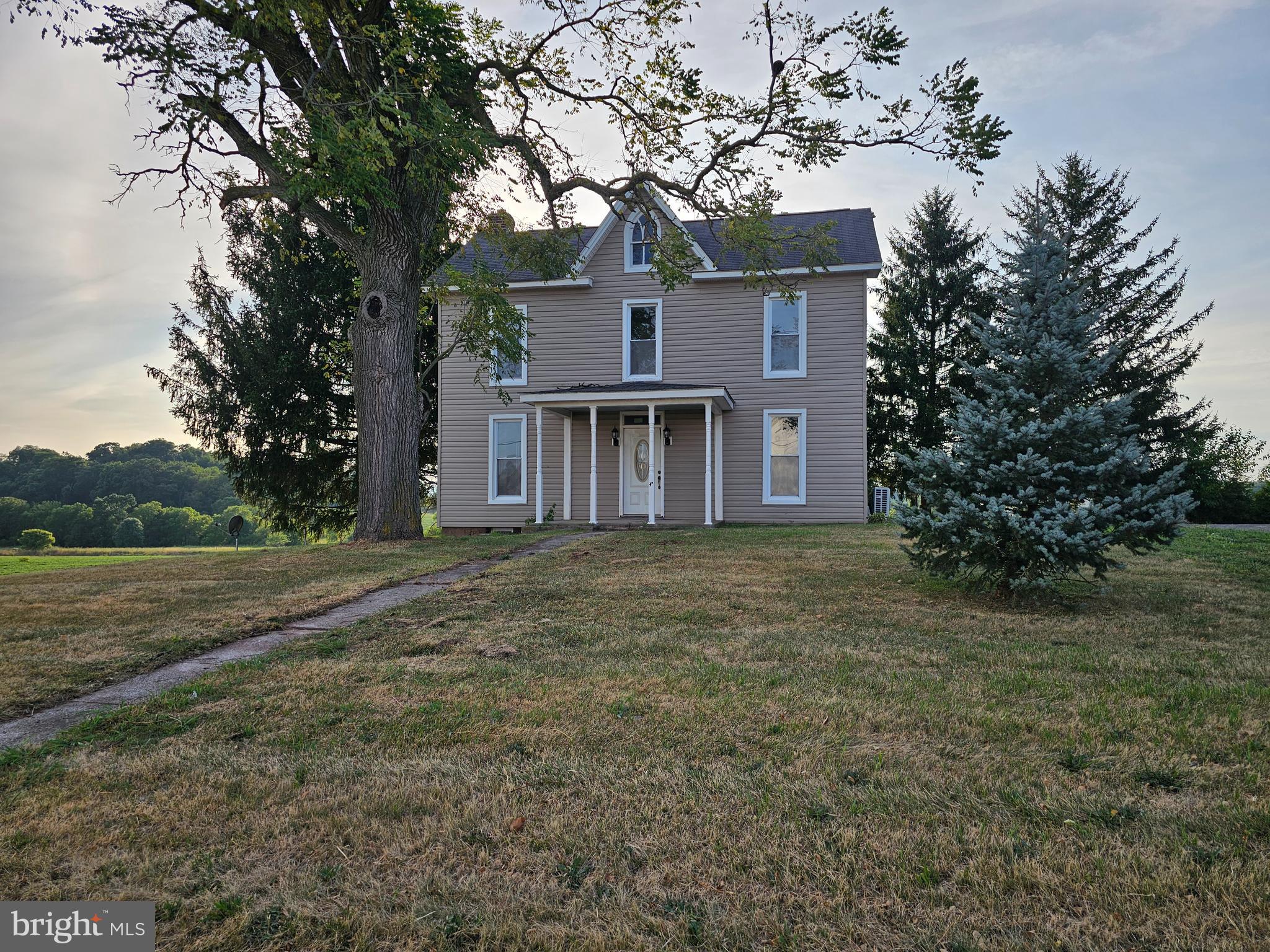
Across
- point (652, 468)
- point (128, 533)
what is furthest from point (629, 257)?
point (128, 533)

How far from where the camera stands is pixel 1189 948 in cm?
187

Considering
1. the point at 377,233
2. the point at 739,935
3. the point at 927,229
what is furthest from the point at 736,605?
the point at 927,229

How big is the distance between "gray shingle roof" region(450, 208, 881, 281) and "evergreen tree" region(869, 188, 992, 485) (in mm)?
7149

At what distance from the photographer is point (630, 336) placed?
55.0 ft

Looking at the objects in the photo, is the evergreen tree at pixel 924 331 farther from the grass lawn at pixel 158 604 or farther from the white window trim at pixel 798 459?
the grass lawn at pixel 158 604

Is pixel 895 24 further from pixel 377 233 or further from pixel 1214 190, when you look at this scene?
pixel 377 233

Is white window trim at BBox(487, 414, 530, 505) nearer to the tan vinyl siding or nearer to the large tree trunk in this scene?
the tan vinyl siding

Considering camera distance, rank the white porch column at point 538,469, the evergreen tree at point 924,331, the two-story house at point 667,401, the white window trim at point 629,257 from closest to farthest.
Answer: the white porch column at point 538,469, the two-story house at point 667,401, the white window trim at point 629,257, the evergreen tree at point 924,331

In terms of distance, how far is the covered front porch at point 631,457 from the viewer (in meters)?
15.6

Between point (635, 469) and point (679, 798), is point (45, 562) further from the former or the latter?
point (679, 798)

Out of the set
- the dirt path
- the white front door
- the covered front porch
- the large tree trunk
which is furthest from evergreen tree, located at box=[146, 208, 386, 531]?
the dirt path

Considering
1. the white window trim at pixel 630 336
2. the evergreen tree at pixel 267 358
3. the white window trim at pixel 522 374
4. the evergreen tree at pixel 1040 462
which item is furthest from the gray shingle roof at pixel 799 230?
the evergreen tree at pixel 1040 462

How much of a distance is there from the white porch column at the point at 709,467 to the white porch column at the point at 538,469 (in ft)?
11.7

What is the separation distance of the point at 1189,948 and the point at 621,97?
13.2 m
